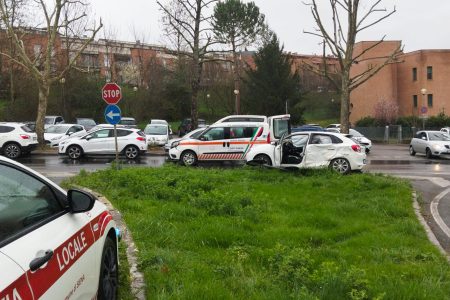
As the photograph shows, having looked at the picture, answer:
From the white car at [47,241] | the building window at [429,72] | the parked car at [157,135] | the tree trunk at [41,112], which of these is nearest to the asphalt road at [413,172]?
the parked car at [157,135]

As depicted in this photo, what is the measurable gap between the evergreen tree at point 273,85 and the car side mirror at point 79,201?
4723cm

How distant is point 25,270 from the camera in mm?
2395

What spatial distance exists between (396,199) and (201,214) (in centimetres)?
449

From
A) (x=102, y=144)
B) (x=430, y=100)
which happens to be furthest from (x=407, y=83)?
(x=102, y=144)

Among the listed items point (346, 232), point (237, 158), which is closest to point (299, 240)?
point (346, 232)

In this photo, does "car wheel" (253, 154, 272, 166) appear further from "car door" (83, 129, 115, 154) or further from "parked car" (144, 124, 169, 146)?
"parked car" (144, 124, 169, 146)

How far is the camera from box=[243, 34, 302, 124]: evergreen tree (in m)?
50.6

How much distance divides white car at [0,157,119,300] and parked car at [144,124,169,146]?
2333 cm

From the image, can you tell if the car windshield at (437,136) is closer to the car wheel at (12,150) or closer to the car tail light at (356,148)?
the car tail light at (356,148)

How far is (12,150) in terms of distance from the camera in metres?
22.1

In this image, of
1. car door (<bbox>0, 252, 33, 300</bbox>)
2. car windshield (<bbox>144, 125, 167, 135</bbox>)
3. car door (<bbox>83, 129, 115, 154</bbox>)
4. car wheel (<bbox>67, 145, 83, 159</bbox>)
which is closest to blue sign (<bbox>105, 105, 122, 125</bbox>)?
car door (<bbox>83, 129, 115, 154</bbox>)

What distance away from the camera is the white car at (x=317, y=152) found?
1518cm

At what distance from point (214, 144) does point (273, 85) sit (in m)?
33.0

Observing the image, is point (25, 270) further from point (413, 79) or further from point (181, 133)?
point (413, 79)
